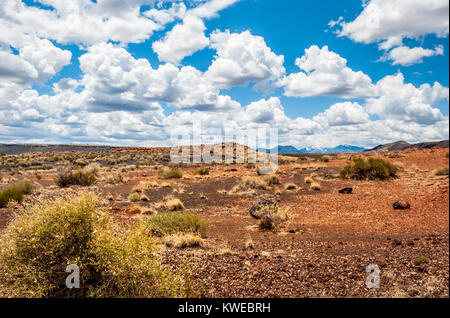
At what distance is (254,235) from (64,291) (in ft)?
24.8

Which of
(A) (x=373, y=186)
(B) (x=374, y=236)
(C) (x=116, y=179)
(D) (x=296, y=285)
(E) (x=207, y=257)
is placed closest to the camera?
(D) (x=296, y=285)

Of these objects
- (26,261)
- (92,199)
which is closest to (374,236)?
(92,199)

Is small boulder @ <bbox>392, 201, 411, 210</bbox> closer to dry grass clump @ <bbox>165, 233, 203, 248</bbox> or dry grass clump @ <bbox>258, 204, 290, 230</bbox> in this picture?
dry grass clump @ <bbox>258, 204, 290, 230</bbox>

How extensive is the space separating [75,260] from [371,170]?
67.5 feet

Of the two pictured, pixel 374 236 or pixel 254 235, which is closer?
pixel 374 236

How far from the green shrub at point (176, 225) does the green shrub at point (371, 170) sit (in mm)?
14323

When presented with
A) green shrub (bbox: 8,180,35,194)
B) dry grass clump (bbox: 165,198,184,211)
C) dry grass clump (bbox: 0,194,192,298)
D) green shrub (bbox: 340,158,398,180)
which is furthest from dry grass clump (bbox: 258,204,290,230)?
green shrub (bbox: 8,180,35,194)

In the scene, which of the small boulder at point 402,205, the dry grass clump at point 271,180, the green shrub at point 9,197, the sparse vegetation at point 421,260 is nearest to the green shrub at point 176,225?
the sparse vegetation at point 421,260

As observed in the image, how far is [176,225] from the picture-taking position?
1113 cm

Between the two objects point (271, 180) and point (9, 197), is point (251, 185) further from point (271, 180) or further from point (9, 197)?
point (9, 197)

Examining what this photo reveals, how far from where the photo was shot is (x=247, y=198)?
2017cm

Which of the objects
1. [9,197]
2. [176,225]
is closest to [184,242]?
[176,225]
